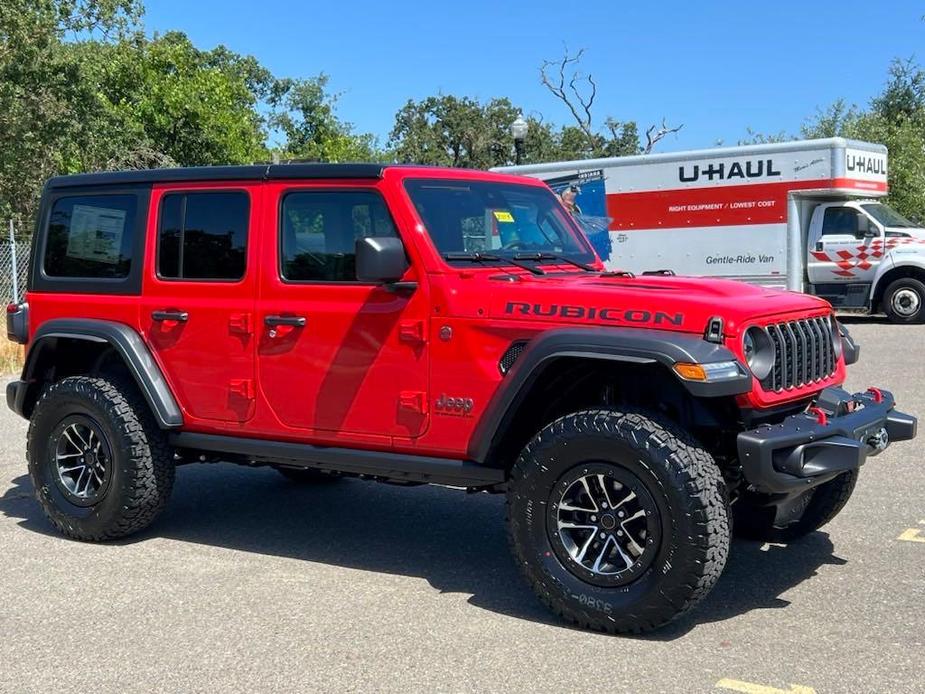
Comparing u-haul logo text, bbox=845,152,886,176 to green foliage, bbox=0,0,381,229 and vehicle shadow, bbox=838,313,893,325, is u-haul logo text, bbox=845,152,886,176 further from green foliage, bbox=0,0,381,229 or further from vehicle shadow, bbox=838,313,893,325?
green foliage, bbox=0,0,381,229

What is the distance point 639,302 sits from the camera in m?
4.43

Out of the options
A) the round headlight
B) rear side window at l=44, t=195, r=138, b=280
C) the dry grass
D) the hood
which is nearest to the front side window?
the hood

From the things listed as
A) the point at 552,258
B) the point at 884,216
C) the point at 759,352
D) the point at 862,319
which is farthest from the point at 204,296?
the point at 862,319

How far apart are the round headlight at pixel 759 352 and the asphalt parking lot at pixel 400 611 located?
1069 mm

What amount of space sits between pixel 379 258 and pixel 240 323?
105cm

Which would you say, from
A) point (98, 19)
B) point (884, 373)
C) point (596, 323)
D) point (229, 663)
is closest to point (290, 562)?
point (229, 663)

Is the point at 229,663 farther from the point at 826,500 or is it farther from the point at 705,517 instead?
the point at 826,500

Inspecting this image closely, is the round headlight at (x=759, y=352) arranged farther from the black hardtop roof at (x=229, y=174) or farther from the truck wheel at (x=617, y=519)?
the black hardtop roof at (x=229, y=174)

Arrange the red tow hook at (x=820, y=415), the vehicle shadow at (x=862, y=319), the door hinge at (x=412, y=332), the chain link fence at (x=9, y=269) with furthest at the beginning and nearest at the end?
the vehicle shadow at (x=862, y=319) < the chain link fence at (x=9, y=269) < the door hinge at (x=412, y=332) < the red tow hook at (x=820, y=415)

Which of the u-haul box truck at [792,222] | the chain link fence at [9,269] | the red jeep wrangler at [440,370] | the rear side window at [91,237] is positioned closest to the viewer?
the red jeep wrangler at [440,370]

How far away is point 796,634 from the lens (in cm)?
434

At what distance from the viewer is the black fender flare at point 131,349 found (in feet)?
18.4

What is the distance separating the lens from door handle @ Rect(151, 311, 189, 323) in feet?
18.4

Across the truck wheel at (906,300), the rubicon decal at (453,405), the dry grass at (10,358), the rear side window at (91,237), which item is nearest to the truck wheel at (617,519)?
the rubicon decal at (453,405)
